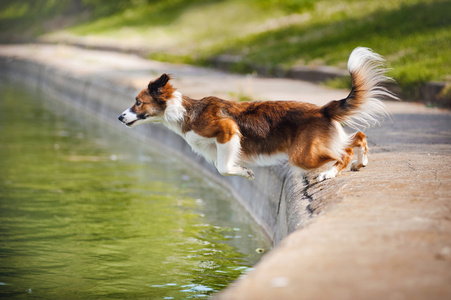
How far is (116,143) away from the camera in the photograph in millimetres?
13930

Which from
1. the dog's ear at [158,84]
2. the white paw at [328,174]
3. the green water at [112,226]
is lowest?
the green water at [112,226]

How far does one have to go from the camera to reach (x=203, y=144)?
6914 millimetres

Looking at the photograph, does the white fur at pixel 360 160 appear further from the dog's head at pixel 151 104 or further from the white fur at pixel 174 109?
the dog's head at pixel 151 104

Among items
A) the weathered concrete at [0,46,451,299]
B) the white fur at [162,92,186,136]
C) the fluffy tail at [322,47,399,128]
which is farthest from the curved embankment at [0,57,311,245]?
the white fur at [162,92,186,136]

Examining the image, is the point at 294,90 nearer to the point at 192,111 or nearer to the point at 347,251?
the point at 192,111

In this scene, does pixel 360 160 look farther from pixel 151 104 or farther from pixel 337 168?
pixel 151 104

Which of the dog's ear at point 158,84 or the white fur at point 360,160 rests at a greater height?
the dog's ear at point 158,84

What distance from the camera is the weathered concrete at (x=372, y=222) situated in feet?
11.0

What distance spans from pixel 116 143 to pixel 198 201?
16.1 feet

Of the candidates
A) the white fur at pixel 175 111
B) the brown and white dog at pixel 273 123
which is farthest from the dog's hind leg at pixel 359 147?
the white fur at pixel 175 111

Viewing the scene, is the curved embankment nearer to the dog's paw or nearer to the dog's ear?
the dog's paw

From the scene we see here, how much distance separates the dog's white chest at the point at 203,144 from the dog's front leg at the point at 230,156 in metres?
0.19

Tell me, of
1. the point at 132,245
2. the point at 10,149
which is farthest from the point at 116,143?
the point at 132,245

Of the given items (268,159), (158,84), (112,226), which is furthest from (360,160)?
(112,226)
